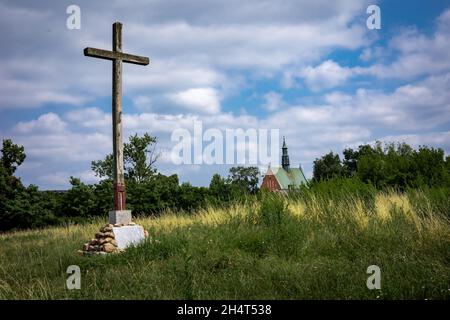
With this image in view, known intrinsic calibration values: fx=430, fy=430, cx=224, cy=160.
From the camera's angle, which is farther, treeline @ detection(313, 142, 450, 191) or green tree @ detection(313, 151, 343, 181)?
green tree @ detection(313, 151, 343, 181)

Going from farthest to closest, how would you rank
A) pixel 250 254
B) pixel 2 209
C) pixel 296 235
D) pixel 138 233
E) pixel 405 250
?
pixel 2 209, pixel 138 233, pixel 296 235, pixel 250 254, pixel 405 250

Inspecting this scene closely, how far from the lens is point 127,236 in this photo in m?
8.71

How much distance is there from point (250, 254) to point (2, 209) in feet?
64.4

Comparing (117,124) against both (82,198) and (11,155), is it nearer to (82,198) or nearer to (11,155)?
(82,198)

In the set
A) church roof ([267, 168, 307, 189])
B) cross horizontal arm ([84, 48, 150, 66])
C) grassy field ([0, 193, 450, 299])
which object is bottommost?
grassy field ([0, 193, 450, 299])

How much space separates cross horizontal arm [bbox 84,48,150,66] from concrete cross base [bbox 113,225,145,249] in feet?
12.1

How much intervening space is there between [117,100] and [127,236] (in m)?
2.97

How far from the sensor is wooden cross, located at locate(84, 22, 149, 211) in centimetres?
914

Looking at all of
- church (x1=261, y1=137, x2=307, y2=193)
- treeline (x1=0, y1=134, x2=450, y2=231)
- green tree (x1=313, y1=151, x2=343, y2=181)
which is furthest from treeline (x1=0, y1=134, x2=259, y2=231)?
church (x1=261, y1=137, x2=307, y2=193)

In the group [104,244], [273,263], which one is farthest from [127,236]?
[273,263]

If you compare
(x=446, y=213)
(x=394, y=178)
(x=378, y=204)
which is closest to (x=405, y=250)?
(x=446, y=213)

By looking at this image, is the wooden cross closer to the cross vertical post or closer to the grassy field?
the cross vertical post
